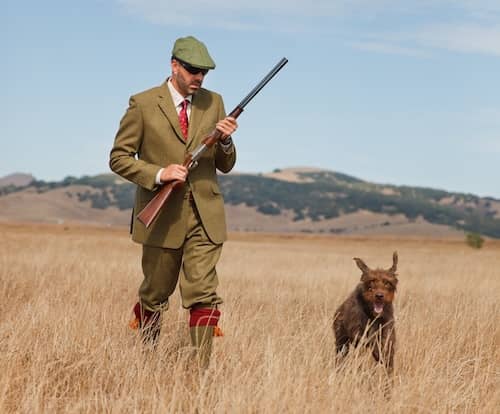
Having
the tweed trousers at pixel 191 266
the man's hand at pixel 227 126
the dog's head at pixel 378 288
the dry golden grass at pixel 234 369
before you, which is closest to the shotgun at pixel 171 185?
the man's hand at pixel 227 126

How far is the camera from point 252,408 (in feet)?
14.0

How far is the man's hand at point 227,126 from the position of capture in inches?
214

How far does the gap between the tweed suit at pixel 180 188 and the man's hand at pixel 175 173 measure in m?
0.13

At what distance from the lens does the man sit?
18.5 feet

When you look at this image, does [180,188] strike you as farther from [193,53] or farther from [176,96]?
[193,53]

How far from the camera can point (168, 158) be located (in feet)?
19.0

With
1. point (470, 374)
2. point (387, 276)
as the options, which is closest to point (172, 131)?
point (387, 276)

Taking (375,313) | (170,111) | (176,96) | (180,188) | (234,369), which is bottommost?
(234,369)

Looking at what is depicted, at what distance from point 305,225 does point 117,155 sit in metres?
191

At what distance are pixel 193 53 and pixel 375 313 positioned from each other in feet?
8.17

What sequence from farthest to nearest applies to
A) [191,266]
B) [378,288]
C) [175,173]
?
[378,288] < [191,266] < [175,173]

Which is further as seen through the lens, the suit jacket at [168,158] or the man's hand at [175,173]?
the suit jacket at [168,158]

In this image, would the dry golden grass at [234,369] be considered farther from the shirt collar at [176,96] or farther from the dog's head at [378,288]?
the shirt collar at [176,96]

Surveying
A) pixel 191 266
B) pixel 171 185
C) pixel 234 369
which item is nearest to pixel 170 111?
pixel 171 185
